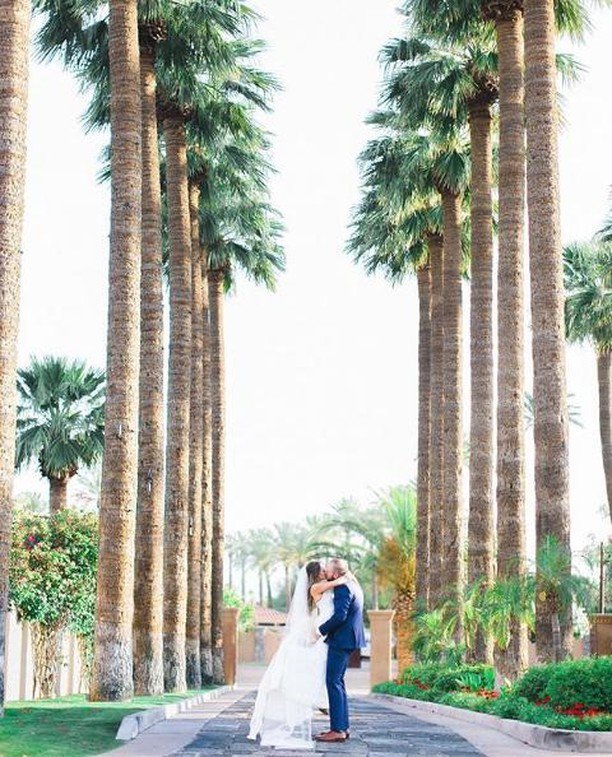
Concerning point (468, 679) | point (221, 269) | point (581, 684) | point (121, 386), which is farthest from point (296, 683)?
point (221, 269)

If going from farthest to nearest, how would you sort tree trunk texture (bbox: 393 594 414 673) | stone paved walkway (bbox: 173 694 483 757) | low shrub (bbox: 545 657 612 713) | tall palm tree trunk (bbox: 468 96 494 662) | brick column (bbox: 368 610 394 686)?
brick column (bbox: 368 610 394 686)
tree trunk texture (bbox: 393 594 414 673)
tall palm tree trunk (bbox: 468 96 494 662)
low shrub (bbox: 545 657 612 713)
stone paved walkway (bbox: 173 694 483 757)

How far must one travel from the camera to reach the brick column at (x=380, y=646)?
4684 cm

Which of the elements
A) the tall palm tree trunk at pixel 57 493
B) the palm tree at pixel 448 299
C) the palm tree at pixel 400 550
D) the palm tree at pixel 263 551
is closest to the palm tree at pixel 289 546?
the palm tree at pixel 263 551

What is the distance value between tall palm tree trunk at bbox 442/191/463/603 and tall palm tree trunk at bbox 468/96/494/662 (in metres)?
3.75

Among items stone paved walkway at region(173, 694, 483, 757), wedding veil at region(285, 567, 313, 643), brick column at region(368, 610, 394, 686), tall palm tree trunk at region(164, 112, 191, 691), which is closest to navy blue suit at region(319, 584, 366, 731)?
wedding veil at region(285, 567, 313, 643)

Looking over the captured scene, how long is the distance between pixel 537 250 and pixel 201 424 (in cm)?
1697

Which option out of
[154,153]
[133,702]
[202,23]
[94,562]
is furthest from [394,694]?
[202,23]

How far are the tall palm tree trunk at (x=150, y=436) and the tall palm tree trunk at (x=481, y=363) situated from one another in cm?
603

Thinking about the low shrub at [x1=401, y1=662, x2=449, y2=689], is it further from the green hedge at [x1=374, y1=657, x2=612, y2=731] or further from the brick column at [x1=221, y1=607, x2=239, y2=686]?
the brick column at [x1=221, y1=607, x2=239, y2=686]

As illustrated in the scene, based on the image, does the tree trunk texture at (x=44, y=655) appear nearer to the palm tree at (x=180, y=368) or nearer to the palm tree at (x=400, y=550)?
the palm tree at (x=180, y=368)

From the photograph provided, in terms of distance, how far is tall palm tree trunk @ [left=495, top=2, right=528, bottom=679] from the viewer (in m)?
21.3

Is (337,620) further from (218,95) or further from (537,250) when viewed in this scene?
(218,95)

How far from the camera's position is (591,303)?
143ft

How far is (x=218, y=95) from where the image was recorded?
29797 mm
